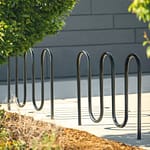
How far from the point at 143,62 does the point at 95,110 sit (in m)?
5.48

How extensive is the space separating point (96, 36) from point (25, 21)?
7886 mm

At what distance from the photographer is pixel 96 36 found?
52.8 ft

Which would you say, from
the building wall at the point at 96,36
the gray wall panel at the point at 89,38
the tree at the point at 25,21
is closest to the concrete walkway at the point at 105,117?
the tree at the point at 25,21

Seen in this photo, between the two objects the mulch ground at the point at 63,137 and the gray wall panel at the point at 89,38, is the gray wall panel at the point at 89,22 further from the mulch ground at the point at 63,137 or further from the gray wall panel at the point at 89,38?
the mulch ground at the point at 63,137

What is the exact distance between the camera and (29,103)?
12367 millimetres

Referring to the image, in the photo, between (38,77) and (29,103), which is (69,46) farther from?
(29,103)

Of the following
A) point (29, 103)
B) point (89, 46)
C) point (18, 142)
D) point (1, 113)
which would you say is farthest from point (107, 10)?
point (18, 142)

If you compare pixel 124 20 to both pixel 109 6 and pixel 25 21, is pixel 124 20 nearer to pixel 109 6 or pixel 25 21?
pixel 109 6

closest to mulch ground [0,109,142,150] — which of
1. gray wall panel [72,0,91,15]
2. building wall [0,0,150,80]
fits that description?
building wall [0,0,150,80]

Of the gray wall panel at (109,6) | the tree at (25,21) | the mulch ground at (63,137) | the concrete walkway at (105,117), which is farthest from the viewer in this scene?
the gray wall panel at (109,6)

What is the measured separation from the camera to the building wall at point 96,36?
15820mm

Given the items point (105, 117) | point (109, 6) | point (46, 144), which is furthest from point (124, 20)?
point (46, 144)

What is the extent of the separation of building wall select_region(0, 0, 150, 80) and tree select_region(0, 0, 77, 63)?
7.08 m

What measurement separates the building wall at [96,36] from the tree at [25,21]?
7.08 meters
